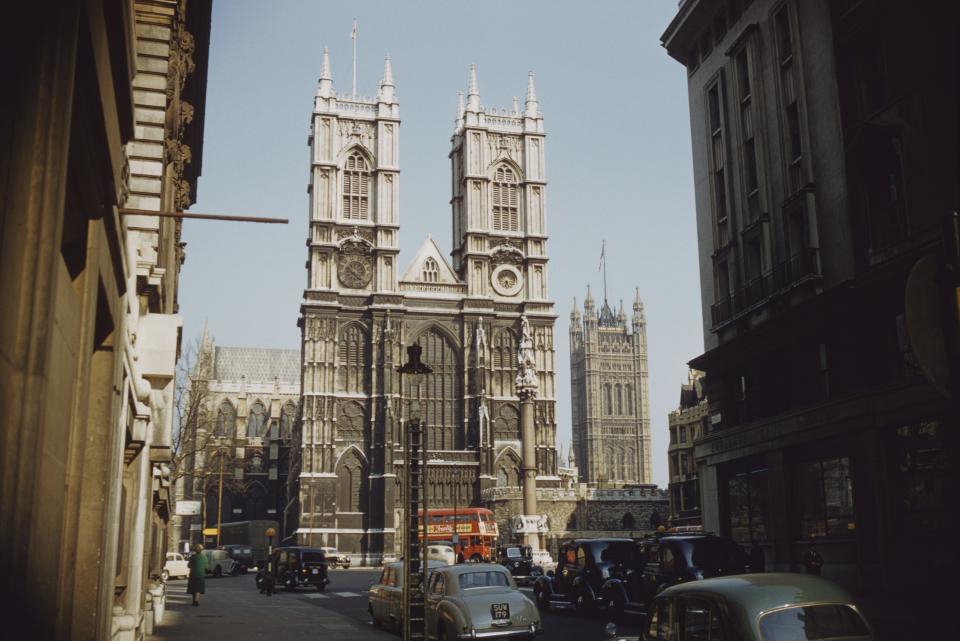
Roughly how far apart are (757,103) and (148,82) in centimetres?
1821

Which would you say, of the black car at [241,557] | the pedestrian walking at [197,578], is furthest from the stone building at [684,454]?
the pedestrian walking at [197,578]

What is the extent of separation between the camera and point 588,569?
2286cm

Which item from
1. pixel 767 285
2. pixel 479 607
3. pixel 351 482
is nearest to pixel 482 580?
pixel 479 607

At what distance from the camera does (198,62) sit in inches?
975

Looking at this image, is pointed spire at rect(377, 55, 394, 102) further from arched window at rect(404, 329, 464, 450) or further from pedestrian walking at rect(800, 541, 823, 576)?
pedestrian walking at rect(800, 541, 823, 576)

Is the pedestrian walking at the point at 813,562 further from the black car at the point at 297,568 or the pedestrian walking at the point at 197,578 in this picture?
the black car at the point at 297,568

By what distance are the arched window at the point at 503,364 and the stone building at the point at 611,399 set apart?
71.8 meters

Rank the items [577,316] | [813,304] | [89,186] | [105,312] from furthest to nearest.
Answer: [577,316] → [813,304] → [105,312] → [89,186]

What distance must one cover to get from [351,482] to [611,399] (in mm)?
83678

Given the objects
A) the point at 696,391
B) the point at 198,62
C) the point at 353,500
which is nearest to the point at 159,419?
the point at 198,62

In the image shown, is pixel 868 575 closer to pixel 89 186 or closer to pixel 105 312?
pixel 105 312

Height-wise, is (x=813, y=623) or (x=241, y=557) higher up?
(x=813, y=623)

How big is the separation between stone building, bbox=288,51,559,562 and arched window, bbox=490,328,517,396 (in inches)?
4.1

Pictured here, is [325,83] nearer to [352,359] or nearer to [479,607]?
[352,359]
